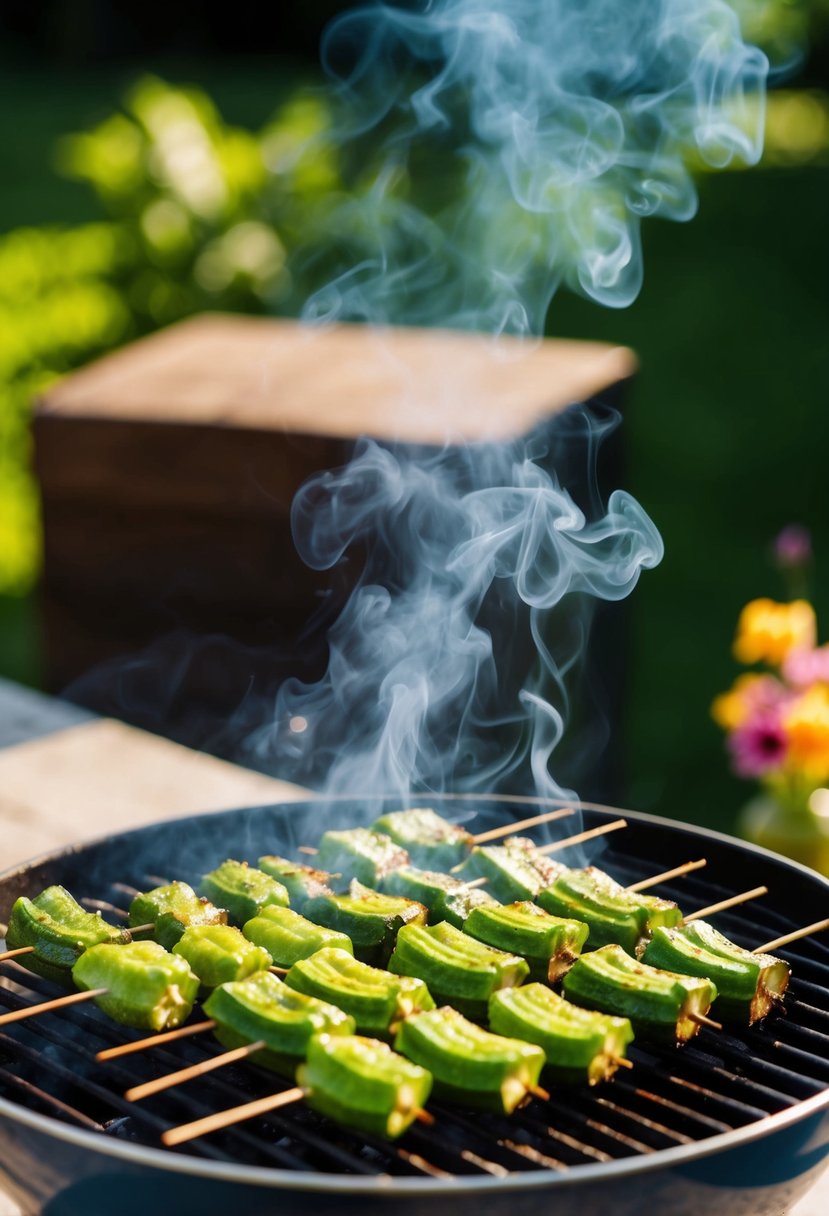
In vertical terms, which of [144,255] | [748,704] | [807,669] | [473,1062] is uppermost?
[144,255]

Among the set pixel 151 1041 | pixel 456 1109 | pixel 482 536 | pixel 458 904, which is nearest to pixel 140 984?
pixel 151 1041

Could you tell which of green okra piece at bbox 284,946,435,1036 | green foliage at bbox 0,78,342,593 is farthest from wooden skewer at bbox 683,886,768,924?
green foliage at bbox 0,78,342,593

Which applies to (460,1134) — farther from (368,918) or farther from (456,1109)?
(368,918)

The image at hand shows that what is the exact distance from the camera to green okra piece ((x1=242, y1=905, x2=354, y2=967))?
226 centimetres

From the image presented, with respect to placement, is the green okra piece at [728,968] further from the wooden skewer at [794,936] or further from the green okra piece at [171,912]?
the green okra piece at [171,912]

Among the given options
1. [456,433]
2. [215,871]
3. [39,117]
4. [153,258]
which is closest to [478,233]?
[153,258]

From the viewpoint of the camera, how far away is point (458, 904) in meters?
2.45

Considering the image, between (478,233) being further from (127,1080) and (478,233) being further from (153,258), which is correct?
(127,1080)

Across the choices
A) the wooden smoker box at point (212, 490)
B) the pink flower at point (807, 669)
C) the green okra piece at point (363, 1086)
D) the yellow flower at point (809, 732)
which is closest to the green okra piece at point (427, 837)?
the green okra piece at point (363, 1086)

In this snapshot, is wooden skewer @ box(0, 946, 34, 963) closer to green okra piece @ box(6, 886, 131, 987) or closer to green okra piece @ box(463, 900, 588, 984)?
green okra piece @ box(6, 886, 131, 987)

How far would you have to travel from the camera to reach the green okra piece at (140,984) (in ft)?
6.81

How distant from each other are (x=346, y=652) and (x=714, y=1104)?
2548 mm

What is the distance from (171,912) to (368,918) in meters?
0.33

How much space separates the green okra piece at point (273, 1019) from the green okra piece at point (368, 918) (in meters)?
0.27
